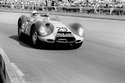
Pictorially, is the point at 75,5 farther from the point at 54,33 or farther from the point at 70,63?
the point at 70,63

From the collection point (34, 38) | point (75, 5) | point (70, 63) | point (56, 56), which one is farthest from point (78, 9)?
point (70, 63)

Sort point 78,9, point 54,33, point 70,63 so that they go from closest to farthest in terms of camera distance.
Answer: point 70,63 → point 54,33 → point 78,9

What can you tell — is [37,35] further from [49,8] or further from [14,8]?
[14,8]

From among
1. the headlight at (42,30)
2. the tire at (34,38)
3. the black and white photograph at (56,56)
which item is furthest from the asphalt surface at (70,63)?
the headlight at (42,30)

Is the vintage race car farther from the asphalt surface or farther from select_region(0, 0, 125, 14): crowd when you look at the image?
select_region(0, 0, 125, 14): crowd

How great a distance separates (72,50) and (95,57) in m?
1.39

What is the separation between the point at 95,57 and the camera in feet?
28.2

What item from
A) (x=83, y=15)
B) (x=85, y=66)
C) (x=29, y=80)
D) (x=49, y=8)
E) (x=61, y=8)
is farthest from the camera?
(x=49, y=8)

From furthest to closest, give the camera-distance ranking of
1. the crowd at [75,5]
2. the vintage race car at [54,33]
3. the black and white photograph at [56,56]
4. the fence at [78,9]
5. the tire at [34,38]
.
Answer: the crowd at [75,5]
the fence at [78,9]
the tire at [34,38]
the vintage race car at [54,33]
the black and white photograph at [56,56]

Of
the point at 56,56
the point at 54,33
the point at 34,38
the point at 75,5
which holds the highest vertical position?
the point at 54,33

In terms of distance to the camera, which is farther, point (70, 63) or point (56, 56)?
point (56, 56)

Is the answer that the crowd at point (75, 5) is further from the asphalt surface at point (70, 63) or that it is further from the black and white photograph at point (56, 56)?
the asphalt surface at point (70, 63)

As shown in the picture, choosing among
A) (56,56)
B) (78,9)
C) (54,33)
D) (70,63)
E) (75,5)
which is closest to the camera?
(70,63)

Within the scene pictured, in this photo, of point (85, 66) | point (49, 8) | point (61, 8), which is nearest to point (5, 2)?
point (49, 8)
